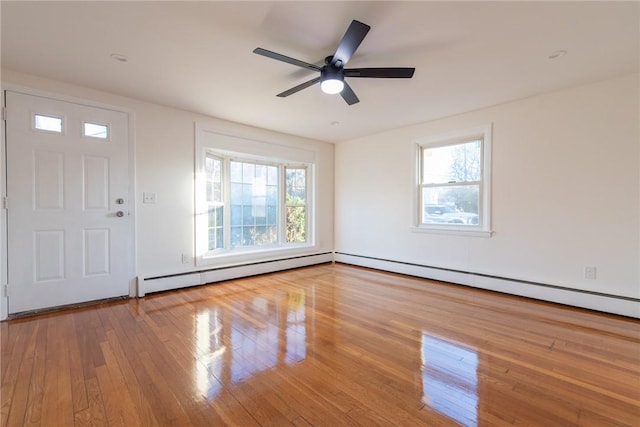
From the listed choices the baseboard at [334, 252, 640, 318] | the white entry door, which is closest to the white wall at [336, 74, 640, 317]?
the baseboard at [334, 252, 640, 318]

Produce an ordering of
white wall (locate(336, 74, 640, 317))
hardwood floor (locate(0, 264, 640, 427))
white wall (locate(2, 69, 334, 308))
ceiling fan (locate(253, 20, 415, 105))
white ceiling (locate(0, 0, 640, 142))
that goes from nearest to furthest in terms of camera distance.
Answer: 1. hardwood floor (locate(0, 264, 640, 427))
2. white ceiling (locate(0, 0, 640, 142))
3. ceiling fan (locate(253, 20, 415, 105))
4. white wall (locate(336, 74, 640, 317))
5. white wall (locate(2, 69, 334, 308))

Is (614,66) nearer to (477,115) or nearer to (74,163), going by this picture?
(477,115)

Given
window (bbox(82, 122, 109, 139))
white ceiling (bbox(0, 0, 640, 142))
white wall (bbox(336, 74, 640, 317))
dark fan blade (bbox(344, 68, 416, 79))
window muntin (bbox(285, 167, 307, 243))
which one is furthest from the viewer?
window muntin (bbox(285, 167, 307, 243))

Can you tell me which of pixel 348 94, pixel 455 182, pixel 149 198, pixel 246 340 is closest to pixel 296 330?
pixel 246 340

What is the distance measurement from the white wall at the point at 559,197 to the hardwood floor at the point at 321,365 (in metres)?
0.45

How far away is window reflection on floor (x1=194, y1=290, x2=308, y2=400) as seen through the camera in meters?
1.88

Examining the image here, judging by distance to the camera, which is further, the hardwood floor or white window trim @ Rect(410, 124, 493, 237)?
white window trim @ Rect(410, 124, 493, 237)

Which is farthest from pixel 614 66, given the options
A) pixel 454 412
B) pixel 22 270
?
pixel 22 270

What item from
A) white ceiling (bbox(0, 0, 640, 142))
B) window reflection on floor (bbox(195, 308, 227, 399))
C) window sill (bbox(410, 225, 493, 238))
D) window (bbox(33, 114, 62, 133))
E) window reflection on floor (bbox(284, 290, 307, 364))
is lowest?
window reflection on floor (bbox(284, 290, 307, 364))

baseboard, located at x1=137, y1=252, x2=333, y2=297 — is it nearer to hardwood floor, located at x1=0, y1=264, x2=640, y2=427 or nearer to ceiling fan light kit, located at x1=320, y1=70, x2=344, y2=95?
hardwood floor, located at x1=0, y1=264, x2=640, y2=427

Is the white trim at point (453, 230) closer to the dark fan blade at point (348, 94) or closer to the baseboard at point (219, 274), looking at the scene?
the baseboard at point (219, 274)

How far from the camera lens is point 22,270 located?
2850 millimetres

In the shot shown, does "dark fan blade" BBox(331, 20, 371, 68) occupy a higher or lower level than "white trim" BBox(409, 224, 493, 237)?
higher

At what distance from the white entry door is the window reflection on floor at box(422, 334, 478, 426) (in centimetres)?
339
